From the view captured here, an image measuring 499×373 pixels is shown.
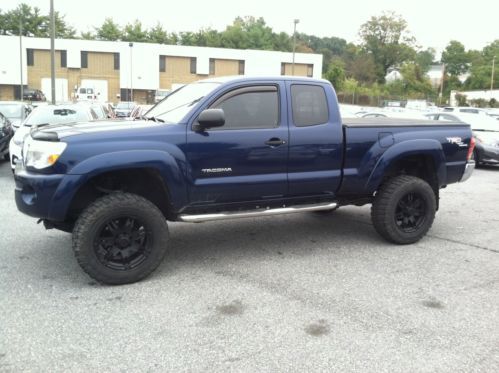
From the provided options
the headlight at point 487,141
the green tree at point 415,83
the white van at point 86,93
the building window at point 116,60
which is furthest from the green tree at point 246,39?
the headlight at point 487,141

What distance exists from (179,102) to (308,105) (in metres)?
1.41

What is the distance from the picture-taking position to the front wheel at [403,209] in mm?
6102

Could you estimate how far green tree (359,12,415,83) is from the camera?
104 m

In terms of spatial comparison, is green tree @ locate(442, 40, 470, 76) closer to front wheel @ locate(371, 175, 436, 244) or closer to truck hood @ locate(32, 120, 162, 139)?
front wheel @ locate(371, 175, 436, 244)

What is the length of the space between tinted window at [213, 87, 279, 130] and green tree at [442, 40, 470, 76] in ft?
387

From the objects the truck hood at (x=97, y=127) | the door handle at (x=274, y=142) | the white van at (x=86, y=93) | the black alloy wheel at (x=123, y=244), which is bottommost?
the black alloy wheel at (x=123, y=244)

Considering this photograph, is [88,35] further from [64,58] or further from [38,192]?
[38,192]

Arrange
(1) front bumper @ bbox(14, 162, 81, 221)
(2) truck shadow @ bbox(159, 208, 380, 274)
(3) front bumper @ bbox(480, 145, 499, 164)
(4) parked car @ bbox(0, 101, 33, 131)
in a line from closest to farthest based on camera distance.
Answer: (1) front bumper @ bbox(14, 162, 81, 221) → (2) truck shadow @ bbox(159, 208, 380, 274) → (3) front bumper @ bbox(480, 145, 499, 164) → (4) parked car @ bbox(0, 101, 33, 131)

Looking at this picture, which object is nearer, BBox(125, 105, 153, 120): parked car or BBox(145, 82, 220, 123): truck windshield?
BBox(145, 82, 220, 123): truck windshield

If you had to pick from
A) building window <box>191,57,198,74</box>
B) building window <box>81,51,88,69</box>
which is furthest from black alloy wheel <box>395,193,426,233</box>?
building window <box>191,57,198,74</box>

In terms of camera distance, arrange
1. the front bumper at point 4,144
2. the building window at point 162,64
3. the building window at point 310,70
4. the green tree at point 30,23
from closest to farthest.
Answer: the front bumper at point 4,144
the building window at point 162,64
the building window at point 310,70
the green tree at point 30,23

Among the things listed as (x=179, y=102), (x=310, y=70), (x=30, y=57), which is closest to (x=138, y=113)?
(x=179, y=102)

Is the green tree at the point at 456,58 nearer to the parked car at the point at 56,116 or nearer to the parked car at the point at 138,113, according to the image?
the parked car at the point at 138,113

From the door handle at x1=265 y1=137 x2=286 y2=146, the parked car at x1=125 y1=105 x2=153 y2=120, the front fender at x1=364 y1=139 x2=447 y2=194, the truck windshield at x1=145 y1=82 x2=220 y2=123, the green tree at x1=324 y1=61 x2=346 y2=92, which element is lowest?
the front fender at x1=364 y1=139 x2=447 y2=194
